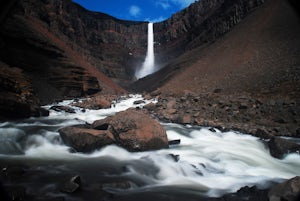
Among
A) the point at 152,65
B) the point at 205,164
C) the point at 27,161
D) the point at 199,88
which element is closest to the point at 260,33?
the point at 199,88

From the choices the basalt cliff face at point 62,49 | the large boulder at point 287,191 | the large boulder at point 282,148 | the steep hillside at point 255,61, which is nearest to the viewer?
the large boulder at point 287,191

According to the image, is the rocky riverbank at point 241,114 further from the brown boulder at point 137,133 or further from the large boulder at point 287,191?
the large boulder at point 287,191

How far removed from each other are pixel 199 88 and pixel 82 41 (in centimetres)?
4622

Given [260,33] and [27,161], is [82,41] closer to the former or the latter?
[260,33]

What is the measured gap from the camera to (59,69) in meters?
28.4

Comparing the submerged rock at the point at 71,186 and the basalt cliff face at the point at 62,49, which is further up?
the basalt cliff face at the point at 62,49

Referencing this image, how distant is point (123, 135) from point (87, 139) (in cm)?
117

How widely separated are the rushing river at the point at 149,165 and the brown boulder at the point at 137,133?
0.29 m

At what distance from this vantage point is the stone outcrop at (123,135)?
8305 millimetres

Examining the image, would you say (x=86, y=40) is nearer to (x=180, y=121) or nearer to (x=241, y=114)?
(x=180, y=121)

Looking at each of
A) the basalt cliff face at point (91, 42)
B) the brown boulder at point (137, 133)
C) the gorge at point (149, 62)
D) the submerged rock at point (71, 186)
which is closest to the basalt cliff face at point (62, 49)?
the basalt cliff face at point (91, 42)

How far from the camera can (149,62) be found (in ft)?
256

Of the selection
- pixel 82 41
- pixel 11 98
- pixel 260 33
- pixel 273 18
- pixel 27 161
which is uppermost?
pixel 82 41

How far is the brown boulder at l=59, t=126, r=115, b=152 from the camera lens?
823 cm
